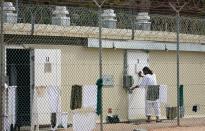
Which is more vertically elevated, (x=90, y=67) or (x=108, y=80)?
(x=90, y=67)

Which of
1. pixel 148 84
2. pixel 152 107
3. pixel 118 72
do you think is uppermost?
pixel 118 72

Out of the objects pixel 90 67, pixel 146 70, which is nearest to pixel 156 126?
pixel 146 70

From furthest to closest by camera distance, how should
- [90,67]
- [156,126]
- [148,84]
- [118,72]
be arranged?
[118,72] < [90,67] < [148,84] < [156,126]

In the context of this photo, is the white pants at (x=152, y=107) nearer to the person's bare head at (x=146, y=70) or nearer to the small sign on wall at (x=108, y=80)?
the person's bare head at (x=146, y=70)

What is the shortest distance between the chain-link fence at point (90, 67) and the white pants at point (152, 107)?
0.09ft

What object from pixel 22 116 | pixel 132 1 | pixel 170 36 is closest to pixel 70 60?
pixel 22 116

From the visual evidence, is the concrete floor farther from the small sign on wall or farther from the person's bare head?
the person's bare head

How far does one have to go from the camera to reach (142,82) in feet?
60.3

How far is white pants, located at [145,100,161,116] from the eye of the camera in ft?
59.8

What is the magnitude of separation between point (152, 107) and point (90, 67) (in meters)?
1.97

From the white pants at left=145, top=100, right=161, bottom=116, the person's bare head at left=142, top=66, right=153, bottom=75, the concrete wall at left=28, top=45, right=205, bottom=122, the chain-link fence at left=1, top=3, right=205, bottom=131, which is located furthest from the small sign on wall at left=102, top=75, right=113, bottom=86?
the white pants at left=145, top=100, right=161, bottom=116

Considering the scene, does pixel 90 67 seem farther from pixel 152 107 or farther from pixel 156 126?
pixel 156 126

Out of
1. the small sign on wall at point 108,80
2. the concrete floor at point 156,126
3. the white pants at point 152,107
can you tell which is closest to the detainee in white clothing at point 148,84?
the white pants at point 152,107

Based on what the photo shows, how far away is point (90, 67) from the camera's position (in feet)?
59.7
